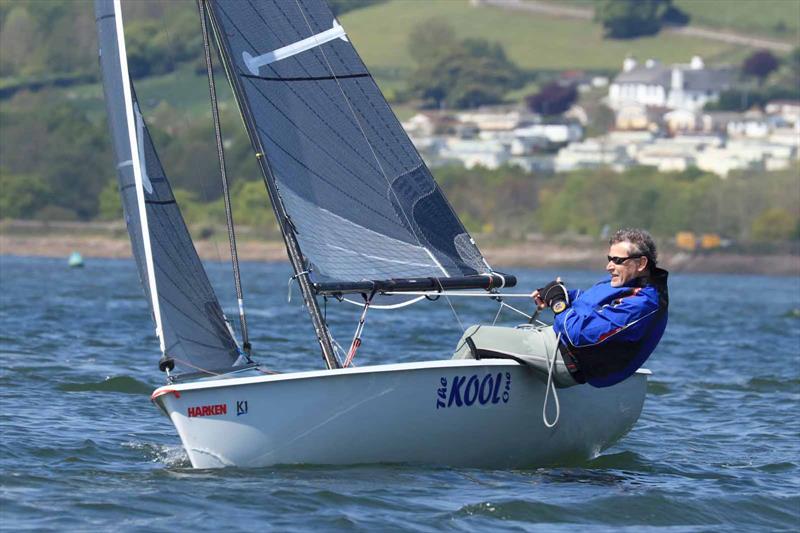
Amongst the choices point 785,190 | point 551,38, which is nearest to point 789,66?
point 551,38

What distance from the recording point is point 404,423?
29.8 feet

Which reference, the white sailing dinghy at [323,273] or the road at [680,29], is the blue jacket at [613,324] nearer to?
the white sailing dinghy at [323,273]

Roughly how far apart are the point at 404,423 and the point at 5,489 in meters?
2.14

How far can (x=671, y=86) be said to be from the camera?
482ft

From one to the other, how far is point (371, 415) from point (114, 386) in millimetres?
4977

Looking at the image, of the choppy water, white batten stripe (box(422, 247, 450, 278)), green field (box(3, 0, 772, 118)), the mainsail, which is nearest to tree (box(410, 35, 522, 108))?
green field (box(3, 0, 772, 118))

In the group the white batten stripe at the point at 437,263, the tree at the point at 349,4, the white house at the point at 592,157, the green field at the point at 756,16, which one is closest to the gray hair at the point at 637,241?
the white batten stripe at the point at 437,263

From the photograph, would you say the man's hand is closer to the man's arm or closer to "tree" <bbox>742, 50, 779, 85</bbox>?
the man's arm

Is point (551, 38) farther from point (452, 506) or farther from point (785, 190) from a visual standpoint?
point (452, 506)

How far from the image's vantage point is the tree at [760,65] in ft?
468

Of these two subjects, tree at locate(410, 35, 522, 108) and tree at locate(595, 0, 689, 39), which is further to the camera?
tree at locate(595, 0, 689, 39)

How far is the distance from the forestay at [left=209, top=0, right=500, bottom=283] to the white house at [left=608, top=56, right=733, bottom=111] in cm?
13536

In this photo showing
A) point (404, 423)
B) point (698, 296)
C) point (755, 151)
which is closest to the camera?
point (404, 423)

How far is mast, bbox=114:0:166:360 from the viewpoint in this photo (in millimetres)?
8953
